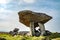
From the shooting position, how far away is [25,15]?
5206 centimetres

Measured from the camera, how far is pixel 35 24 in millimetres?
54250

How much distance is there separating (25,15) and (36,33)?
4618mm

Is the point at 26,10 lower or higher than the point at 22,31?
higher

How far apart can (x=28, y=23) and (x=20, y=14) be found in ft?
10.8

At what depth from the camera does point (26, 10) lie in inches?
2052

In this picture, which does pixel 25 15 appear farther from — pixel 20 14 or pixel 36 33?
pixel 36 33

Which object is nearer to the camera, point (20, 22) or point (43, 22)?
point (43, 22)

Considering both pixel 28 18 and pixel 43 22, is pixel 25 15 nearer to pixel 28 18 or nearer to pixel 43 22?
pixel 28 18

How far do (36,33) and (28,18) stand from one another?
3.72 metres

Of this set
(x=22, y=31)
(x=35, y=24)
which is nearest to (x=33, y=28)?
(x=35, y=24)

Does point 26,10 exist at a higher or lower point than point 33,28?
higher

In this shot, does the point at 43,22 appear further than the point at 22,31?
No

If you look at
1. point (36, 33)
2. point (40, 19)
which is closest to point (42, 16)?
point (40, 19)

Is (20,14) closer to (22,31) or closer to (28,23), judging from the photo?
(28,23)
